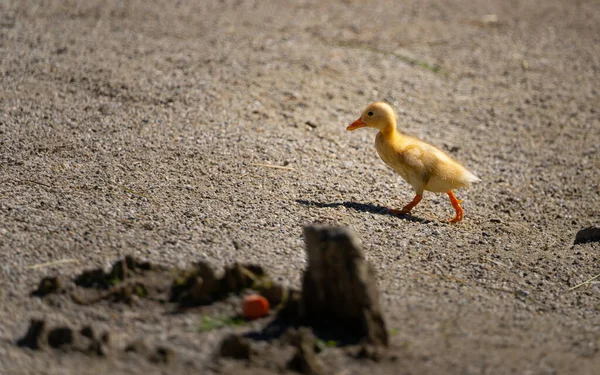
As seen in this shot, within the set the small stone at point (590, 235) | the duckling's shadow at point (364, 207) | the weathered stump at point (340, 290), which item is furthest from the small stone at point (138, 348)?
the small stone at point (590, 235)

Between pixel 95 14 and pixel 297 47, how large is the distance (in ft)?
8.51

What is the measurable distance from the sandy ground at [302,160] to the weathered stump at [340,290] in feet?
0.60

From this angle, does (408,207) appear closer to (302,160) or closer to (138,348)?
(302,160)

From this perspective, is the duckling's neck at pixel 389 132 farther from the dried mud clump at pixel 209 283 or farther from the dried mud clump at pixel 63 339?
the dried mud clump at pixel 63 339

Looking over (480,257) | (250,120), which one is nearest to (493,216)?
(480,257)

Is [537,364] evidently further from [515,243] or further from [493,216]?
[493,216]

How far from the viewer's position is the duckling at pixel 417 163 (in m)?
5.69

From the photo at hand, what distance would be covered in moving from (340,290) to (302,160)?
9.52 ft

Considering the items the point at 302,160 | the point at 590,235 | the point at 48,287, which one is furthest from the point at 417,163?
the point at 48,287

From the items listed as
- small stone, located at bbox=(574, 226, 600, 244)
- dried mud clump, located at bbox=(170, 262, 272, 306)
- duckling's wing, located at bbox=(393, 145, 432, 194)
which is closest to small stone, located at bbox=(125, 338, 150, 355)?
dried mud clump, located at bbox=(170, 262, 272, 306)

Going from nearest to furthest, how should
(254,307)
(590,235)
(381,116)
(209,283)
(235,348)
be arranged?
(235,348) → (254,307) → (209,283) → (590,235) → (381,116)

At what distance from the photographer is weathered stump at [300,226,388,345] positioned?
11.4ft

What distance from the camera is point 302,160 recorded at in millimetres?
6367

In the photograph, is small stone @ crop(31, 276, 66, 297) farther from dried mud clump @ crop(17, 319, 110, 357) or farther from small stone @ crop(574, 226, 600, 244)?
small stone @ crop(574, 226, 600, 244)
